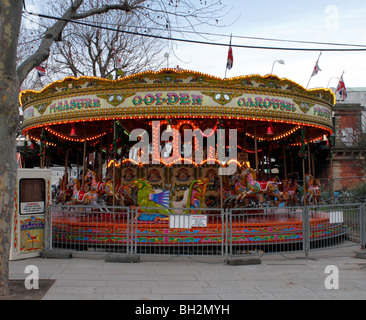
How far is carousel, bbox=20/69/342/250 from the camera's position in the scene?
11070 millimetres

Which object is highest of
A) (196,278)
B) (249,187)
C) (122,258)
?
(249,187)

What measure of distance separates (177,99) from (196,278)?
5.50 m

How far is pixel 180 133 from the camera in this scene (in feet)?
48.4

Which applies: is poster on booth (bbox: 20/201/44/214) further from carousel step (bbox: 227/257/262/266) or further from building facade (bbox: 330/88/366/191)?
building facade (bbox: 330/88/366/191)

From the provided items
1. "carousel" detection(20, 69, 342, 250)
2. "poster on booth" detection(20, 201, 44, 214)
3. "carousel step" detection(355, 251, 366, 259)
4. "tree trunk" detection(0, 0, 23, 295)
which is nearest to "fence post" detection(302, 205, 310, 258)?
"carousel" detection(20, 69, 342, 250)

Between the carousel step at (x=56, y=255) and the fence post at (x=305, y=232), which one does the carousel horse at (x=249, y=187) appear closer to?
the fence post at (x=305, y=232)

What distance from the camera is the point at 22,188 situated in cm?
998

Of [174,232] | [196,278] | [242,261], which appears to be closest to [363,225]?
[242,261]

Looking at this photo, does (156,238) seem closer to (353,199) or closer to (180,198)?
(180,198)

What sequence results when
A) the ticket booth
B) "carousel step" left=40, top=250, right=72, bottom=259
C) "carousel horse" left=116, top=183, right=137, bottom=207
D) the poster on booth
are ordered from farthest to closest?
"carousel horse" left=116, top=183, right=137, bottom=207 → the poster on booth → "carousel step" left=40, top=250, right=72, bottom=259 → the ticket booth

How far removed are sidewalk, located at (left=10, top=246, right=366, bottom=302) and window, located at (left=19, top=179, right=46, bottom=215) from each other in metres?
1.28

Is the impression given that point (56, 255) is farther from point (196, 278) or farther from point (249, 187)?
point (249, 187)

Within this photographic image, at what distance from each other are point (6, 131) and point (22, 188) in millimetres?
3830
